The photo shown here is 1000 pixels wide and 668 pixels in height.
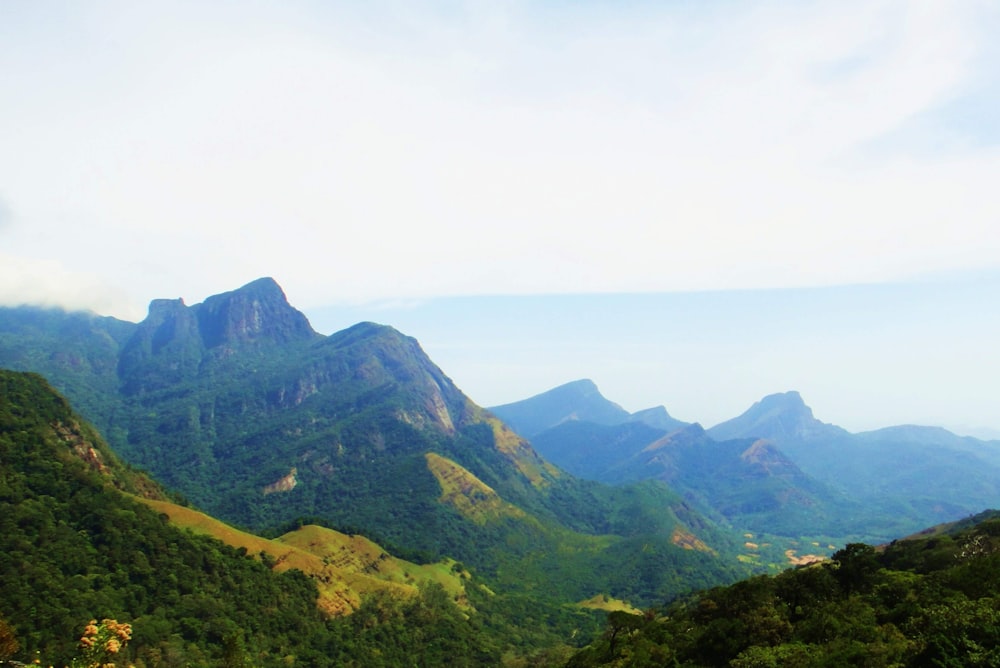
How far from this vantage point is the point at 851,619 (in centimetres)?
6781

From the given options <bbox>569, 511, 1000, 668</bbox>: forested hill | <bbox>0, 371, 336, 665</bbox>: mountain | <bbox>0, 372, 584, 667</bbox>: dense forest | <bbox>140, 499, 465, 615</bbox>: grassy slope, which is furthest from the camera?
<bbox>140, 499, 465, 615</bbox>: grassy slope

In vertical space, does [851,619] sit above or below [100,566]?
above

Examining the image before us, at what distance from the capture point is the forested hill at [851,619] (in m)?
50.8

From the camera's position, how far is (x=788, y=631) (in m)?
72.6

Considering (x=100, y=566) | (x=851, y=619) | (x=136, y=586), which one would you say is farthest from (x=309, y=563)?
(x=851, y=619)

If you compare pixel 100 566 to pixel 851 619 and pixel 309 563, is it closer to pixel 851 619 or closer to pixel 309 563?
pixel 309 563

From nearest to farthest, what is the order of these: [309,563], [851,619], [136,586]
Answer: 1. [851,619]
2. [136,586]
3. [309,563]

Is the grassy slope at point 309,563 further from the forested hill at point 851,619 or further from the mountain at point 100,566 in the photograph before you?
the forested hill at point 851,619

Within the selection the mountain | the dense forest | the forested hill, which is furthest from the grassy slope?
the forested hill

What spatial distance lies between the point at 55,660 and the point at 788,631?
128976 mm

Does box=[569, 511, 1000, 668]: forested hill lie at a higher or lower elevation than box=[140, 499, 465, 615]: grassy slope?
higher

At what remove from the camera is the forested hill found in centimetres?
5081

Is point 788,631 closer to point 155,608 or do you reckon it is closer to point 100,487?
point 155,608

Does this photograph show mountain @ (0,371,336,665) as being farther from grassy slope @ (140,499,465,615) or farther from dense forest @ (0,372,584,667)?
grassy slope @ (140,499,465,615)
